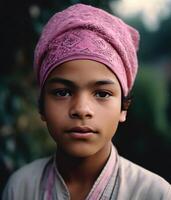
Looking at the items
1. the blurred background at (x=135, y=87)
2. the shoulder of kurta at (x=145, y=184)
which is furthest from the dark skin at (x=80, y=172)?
the blurred background at (x=135, y=87)

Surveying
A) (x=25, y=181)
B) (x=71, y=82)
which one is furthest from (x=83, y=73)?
(x=25, y=181)

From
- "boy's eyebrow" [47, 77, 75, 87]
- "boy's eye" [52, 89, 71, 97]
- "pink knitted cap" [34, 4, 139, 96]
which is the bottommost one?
"boy's eye" [52, 89, 71, 97]

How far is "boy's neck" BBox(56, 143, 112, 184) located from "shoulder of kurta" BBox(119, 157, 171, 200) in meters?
0.09

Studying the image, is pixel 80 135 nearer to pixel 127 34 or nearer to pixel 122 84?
pixel 122 84

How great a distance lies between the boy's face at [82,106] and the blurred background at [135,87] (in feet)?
3.23

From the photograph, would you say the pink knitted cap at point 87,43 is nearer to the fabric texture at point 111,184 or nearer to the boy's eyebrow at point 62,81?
the boy's eyebrow at point 62,81

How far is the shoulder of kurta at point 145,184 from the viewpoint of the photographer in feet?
6.82

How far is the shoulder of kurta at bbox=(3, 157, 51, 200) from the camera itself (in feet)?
7.51

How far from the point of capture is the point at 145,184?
2.10 meters

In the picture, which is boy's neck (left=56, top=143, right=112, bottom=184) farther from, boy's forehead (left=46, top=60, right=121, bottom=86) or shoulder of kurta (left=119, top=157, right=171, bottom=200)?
boy's forehead (left=46, top=60, right=121, bottom=86)

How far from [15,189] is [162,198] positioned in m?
0.63

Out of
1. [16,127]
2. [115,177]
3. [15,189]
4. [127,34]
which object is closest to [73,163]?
[115,177]

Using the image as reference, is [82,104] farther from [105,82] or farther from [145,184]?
[145,184]

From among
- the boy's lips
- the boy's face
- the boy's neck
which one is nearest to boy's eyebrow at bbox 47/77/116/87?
the boy's face
